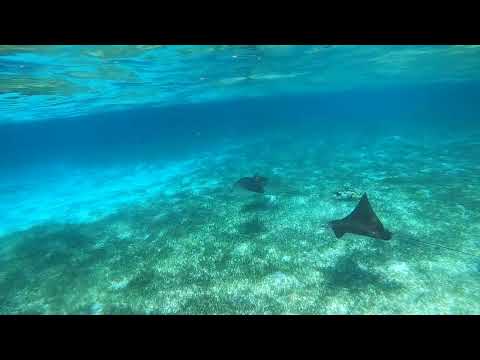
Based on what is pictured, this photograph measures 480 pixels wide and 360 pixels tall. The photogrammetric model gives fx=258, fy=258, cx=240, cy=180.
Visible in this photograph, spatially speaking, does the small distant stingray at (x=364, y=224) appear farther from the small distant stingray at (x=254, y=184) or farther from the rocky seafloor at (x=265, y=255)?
the small distant stingray at (x=254, y=184)

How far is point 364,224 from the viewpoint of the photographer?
34.0ft

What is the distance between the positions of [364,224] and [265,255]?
417cm

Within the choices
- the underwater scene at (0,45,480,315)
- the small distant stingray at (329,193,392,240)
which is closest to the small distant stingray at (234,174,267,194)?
the underwater scene at (0,45,480,315)

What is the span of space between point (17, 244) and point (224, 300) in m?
13.3

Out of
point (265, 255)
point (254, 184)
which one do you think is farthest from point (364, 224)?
point (254, 184)

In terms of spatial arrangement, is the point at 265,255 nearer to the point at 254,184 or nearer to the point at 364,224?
the point at 364,224

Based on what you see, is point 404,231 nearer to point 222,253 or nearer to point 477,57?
point 222,253

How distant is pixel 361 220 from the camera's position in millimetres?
10461

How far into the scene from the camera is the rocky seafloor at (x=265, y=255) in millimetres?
8008

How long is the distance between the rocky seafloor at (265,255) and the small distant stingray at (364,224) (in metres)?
0.38

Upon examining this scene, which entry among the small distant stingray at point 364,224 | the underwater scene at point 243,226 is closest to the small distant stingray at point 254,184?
the underwater scene at point 243,226

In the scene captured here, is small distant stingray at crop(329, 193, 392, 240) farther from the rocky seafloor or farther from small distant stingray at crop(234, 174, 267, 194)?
small distant stingray at crop(234, 174, 267, 194)
